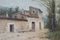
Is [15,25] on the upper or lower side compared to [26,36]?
upper

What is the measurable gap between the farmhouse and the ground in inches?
1.9

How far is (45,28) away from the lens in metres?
1.94

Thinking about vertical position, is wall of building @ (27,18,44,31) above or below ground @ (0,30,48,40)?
above

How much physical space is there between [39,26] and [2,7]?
1.69ft

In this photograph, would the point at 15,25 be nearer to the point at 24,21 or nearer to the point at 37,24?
the point at 24,21

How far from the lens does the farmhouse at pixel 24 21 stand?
1.82 metres

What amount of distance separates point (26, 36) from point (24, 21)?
0.61ft

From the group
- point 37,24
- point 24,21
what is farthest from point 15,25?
point 37,24

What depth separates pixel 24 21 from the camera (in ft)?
6.17

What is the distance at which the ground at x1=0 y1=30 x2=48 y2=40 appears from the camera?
5.94ft

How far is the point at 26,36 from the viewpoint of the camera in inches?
73.8

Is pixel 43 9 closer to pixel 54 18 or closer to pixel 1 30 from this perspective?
pixel 54 18

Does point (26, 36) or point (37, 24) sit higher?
point (37, 24)

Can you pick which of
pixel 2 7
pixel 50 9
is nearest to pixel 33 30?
pixel 50 9
